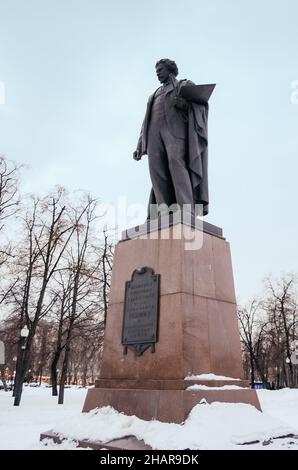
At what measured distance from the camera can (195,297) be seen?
521cm

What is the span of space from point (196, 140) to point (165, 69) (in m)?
1.52

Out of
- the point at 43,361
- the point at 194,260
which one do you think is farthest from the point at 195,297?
the point at 43,361

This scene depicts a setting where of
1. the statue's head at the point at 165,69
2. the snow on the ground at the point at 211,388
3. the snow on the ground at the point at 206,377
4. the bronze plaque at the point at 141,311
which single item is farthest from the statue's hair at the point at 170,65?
the snow on the ground at the point at 211,388

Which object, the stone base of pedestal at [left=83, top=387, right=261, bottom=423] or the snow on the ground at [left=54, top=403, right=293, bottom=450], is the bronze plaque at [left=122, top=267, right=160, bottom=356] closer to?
the stone base of pedestal at [left=83, top=387, right=261, bottom=423]

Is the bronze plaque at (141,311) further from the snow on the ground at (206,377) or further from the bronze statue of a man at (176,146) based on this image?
the bronze statue of a man at (176,146)

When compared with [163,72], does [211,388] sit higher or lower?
lower

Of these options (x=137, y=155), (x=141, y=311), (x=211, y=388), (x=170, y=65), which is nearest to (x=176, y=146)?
(x=137, y=155)

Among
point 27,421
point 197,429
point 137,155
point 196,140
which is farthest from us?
point 27,421

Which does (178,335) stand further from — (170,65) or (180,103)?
(170,65)

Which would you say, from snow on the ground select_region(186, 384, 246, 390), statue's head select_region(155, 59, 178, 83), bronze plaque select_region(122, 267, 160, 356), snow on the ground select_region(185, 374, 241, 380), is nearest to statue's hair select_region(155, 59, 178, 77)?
statue's head select_region(155, 59, 178, 83)

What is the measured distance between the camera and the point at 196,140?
6.49 meters
